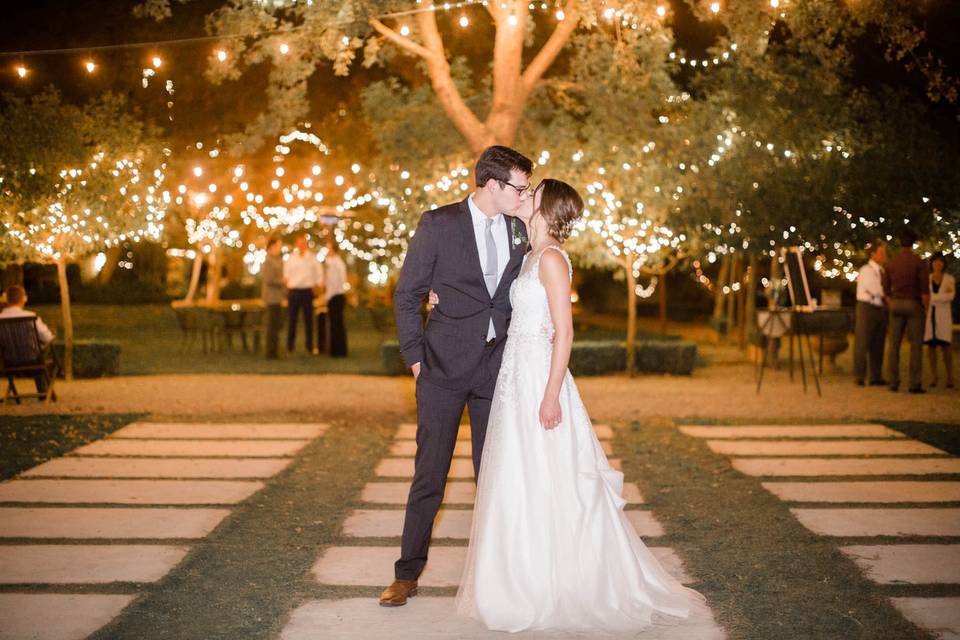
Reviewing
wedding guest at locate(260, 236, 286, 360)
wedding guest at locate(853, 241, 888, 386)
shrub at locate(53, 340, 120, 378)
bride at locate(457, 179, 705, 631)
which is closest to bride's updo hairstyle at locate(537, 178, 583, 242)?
bride at locate(457, 179, 705, 631)

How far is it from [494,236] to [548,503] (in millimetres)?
1265

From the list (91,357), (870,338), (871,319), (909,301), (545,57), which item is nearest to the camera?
(909,301)

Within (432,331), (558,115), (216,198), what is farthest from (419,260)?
(216,198)

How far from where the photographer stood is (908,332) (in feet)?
44.5

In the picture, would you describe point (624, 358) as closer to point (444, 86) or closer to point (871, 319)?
point (871, 319)

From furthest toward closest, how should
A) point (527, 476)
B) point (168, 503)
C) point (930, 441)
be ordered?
point (930, 441)
point (168, 503)
point (527, 476)

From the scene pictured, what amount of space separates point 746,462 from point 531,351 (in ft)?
13.9

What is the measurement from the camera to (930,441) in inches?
377

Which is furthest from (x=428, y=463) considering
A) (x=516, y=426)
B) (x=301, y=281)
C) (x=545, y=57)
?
(x=301, y=281)

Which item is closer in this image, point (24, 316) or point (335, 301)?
point (24, 316)

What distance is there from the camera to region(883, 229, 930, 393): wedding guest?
43.5ft

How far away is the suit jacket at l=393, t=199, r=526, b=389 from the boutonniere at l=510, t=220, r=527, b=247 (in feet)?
0.75

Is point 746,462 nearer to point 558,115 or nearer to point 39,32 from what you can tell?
point 558,115

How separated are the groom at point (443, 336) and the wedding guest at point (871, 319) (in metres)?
10.3
